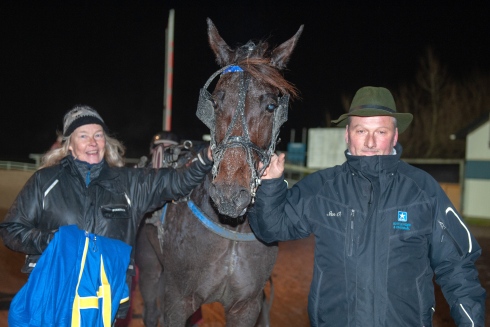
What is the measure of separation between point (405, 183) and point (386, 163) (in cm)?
15

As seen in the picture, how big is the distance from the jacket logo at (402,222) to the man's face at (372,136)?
335mm

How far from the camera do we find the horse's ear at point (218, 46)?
295 cm

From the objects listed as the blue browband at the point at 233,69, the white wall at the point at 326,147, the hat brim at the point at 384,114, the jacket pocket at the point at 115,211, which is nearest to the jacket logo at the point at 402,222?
the hat brim at the point at 384,114

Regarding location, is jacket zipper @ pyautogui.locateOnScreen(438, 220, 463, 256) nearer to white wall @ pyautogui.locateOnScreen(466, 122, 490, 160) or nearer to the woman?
A: the woman

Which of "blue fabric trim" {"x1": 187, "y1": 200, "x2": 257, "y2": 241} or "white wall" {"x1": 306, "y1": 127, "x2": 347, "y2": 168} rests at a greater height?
"white wall" {"x1": 306, "y1": 127, "x2": 347, "y2": 168}

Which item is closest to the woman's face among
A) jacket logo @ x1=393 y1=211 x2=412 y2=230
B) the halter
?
the halter

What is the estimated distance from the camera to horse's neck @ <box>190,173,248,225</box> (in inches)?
120

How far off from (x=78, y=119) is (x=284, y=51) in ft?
4.68

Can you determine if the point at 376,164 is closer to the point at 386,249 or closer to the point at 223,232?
the point at 386,249

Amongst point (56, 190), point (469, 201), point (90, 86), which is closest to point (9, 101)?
point (90, 86)

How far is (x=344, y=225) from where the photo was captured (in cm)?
228

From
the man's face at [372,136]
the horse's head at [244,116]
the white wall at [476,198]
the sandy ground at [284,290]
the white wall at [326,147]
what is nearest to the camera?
the horse's head at [244,116]

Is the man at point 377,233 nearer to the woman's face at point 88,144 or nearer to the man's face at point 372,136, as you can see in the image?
the man's face at point 372,136

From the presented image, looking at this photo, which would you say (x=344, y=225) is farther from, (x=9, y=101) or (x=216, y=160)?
(x=9, y=101)
